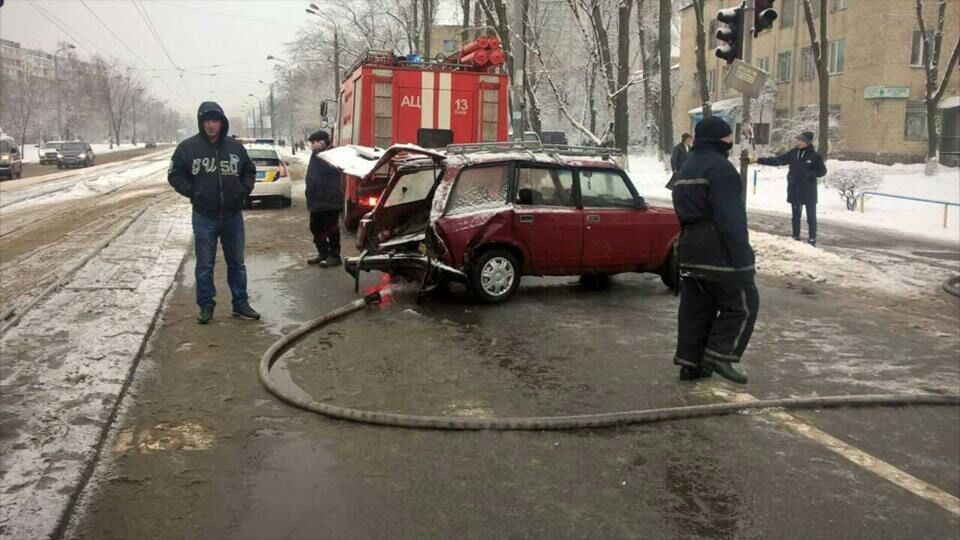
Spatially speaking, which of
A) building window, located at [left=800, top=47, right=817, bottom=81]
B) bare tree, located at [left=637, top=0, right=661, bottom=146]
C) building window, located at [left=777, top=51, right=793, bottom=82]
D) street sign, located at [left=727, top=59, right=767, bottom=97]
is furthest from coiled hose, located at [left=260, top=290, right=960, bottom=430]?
building window, located at [left=777, top=51, right=793, bottom=82]

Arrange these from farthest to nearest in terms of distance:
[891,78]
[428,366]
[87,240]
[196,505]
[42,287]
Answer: [891,78], [87,240], [42,287], [428,366], [196,505]

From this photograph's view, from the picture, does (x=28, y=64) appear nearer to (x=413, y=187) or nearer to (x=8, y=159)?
(x=8, y=159)

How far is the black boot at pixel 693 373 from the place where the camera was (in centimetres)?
548

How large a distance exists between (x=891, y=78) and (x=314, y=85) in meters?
48.0

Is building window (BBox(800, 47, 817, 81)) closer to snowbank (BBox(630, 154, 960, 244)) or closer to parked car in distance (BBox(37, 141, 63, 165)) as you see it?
snowbank (BBox(630, 154, 960, 244))

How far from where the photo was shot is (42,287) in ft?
29.0

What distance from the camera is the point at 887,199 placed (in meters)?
24.0

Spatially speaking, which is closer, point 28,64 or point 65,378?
point 65,378

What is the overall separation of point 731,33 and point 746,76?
0.86 meters

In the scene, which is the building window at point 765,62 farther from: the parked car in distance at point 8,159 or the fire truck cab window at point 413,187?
the fire truck cab window at point 413,187

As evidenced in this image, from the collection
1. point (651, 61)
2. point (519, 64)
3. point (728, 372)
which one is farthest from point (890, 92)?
point (728, 372)

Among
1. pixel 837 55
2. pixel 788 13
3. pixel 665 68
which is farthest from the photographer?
pixel 788 13

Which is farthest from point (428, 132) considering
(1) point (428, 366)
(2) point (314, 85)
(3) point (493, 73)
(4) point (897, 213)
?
(2) point (314, 85)

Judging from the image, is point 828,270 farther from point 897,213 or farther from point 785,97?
point 785,97
